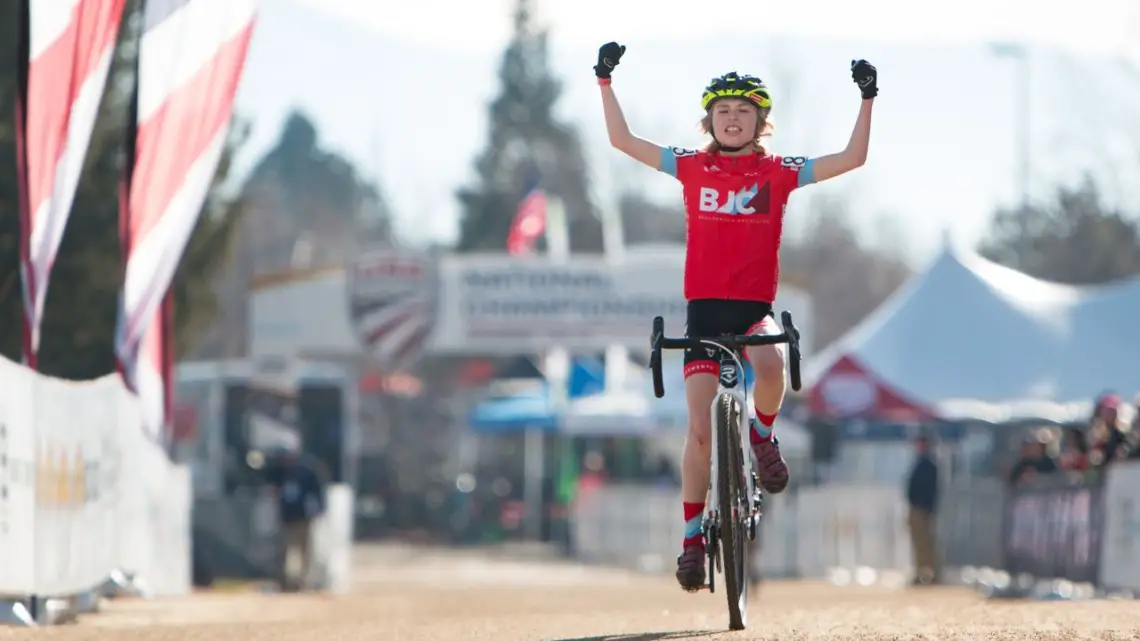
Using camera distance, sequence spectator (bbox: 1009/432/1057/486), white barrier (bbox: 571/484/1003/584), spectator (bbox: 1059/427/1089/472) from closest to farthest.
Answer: spectator (bbox: 1059/427/1089/472), spectator (bbox: 1009/432/1057/486), white barrier (bbox: 571/484/1003/584)

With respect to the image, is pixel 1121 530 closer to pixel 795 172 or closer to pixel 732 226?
pixel 795 172

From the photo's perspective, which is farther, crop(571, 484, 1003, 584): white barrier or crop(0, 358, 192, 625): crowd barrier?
crop(571, 484, 1003, 584): white barrier

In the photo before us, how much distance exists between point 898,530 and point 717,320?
859 inches

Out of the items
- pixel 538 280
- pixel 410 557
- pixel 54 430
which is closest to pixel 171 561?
pixel 54 430

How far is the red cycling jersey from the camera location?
9318 mm

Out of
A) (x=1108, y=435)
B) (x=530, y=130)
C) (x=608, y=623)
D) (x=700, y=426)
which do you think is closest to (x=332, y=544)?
(x=1108, y=435)

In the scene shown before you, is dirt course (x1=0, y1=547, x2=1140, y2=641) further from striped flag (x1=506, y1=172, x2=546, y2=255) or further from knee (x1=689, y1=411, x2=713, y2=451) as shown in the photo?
striped flag (x1=506, y1=172, x2=546, y2=255)

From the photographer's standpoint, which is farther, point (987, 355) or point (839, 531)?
point (839, 531)

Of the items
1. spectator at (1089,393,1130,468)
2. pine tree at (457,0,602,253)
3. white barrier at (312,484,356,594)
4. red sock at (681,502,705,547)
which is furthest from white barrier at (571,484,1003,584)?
pine tree at (457,0,602,253)

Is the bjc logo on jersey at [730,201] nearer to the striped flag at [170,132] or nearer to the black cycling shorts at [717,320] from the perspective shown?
the black cycling shorts at [717,320]

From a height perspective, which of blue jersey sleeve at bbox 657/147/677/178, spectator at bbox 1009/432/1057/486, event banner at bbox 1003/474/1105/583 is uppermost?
blue jersey sleeve at bbox 657/147/677/178

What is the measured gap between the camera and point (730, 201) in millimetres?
9344

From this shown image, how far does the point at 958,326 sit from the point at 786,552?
394 centimetres

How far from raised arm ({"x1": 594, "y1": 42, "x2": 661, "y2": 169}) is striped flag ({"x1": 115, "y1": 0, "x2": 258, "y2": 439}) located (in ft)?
19.1
